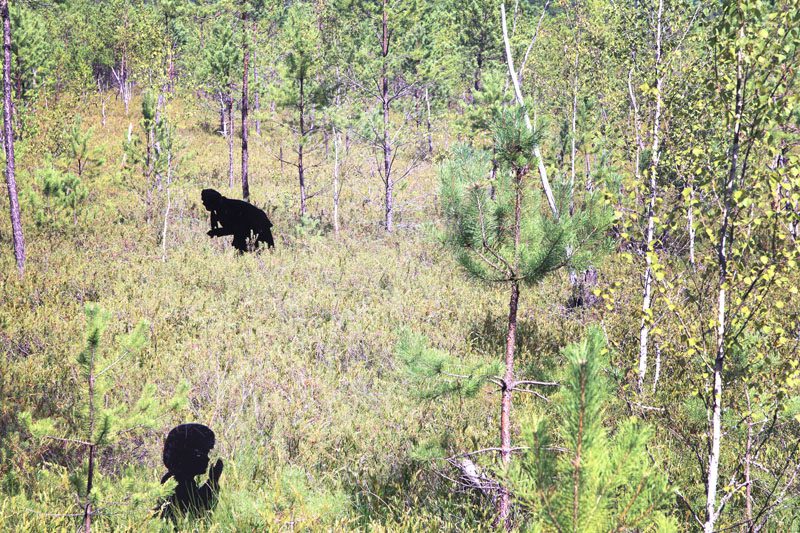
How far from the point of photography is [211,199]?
39.4ft

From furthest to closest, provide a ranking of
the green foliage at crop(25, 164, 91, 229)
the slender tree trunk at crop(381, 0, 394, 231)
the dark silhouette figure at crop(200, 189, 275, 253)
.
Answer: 1. the slender tree trunk at crop(381, 0, 394, 231)
2. the dark silhouette figure at crop(200, 189, 275, 253)
3. the green foliage at crop(25, 164, 91, 229)

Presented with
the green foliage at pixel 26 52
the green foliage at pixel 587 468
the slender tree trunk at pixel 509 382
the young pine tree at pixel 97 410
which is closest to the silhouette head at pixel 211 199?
the young pine tree at pixel 97 410

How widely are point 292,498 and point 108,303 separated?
658 centimetres

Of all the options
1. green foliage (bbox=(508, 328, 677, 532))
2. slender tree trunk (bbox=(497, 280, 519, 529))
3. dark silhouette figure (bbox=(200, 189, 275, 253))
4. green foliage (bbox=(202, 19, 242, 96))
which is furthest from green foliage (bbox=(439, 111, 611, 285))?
green foliage (bbox=(202, 19, 242, 96))

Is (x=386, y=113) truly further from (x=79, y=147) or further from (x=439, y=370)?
(x=439, y=370)

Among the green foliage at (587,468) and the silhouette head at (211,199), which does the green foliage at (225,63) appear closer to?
the silhouette head at (211,199)

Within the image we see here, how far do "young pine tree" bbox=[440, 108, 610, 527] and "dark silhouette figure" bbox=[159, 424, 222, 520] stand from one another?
2.34 m

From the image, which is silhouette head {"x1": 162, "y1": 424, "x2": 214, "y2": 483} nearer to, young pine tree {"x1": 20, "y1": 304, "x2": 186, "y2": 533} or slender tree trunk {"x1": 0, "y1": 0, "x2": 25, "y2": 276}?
young pine tree {"x1": 20, "y1": 304, "x2": 186, "y2": 533}

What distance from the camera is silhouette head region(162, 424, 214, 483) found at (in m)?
4.09

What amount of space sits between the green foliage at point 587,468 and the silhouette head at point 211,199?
11.1 meters

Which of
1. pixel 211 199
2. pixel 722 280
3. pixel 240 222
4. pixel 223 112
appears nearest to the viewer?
pixel 722 280

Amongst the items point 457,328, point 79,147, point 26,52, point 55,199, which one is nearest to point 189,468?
point 457,328

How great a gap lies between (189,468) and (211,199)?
880 centimetres

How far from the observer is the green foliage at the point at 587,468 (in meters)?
1.66
